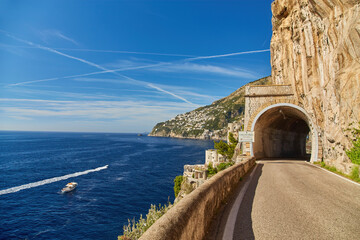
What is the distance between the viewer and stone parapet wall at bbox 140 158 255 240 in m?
2.76

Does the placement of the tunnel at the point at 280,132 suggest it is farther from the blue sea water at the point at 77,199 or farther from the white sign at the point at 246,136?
the blue sea water at the point at 77,199

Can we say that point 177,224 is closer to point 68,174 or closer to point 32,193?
point 32,193

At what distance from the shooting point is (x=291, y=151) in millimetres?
31516

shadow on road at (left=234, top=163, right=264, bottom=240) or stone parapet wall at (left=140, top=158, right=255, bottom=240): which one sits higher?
stone parapet wall at (left=140, top=158, right=255, bottom=240)

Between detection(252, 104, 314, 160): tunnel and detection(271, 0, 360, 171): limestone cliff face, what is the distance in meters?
2.79

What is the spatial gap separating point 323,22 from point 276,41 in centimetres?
1254

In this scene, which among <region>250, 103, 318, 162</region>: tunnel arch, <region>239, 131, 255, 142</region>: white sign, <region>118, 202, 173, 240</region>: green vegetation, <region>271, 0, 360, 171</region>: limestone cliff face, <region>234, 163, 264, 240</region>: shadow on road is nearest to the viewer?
<region>234, 163, 264, 240</region>: shadow on road

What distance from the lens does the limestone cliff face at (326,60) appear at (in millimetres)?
10539

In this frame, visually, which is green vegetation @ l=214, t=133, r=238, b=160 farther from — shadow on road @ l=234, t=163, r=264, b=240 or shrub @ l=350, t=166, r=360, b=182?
shadow on road @ l=234, t=163, r=264, b=240

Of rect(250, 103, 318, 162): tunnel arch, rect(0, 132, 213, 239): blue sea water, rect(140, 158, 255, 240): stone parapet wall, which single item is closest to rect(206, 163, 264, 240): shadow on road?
rect(140, 158, 255, 240): stone parapet wall

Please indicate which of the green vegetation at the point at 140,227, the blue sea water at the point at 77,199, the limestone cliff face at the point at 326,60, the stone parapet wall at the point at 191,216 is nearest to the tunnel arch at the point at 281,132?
the limestone cliff face at the point at 326,60

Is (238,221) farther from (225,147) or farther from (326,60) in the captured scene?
(225,147)

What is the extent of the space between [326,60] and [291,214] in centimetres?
1258

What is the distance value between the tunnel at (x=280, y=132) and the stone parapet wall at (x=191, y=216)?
55.7 ft
